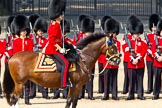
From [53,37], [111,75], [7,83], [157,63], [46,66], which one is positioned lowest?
[111,75]

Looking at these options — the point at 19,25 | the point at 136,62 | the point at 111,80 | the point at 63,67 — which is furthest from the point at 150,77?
the point at 63,67

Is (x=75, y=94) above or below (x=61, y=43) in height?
below

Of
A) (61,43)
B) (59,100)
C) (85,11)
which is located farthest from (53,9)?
(85,11)

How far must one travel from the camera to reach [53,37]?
1399 centimetres

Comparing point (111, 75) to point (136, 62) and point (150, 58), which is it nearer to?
point (136, 62)

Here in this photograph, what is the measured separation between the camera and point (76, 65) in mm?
14141

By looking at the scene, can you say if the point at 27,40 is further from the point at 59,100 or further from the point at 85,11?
the point at 85,11

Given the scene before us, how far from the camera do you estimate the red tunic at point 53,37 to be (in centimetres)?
1395

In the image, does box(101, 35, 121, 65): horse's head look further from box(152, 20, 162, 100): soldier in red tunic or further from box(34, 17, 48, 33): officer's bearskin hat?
box(34, 17, 48, 33): officer's bearskin hat

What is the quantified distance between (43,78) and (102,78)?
9.82ft

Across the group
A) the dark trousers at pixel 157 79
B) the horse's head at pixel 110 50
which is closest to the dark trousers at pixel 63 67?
the horse's head at pixel 110 50

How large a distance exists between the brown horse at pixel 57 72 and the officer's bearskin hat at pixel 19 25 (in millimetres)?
1869

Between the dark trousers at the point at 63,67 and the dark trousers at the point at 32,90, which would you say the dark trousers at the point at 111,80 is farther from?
the dark trousers at the point at 63,67

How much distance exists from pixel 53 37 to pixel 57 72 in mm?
592
